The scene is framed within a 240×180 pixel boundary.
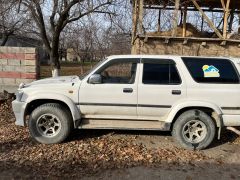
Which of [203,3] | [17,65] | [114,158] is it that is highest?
[203,3]

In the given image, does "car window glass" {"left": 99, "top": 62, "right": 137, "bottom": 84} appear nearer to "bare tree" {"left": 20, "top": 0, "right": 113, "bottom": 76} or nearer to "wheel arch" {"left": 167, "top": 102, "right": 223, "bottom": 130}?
"wheel arch" {"left": 167, "top": 102, "right": 223, "bottom": 130}

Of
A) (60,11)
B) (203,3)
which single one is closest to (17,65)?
(60,11)

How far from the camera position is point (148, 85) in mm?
6488

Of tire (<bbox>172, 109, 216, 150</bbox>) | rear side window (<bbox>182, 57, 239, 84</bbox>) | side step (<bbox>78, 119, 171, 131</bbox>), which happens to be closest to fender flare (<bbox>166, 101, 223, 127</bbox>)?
tire (<bbox>172, 109, 216, 150</bbox>)

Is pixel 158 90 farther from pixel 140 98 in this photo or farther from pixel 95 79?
pixel 95 79

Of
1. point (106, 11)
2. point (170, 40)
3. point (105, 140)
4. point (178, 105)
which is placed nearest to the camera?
point (178, 105)

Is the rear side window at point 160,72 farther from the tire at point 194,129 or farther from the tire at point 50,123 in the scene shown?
the tire at point 50,123

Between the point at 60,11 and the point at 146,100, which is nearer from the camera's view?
the point at 146,100

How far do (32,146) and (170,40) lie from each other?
6.86 m

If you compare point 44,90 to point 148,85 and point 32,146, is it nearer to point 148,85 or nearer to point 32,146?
point 32,146

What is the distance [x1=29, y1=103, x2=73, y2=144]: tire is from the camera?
6.50 metres

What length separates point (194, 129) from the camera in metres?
6.62

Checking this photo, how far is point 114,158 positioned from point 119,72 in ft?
5.65

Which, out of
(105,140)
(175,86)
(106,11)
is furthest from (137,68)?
(106,11)
